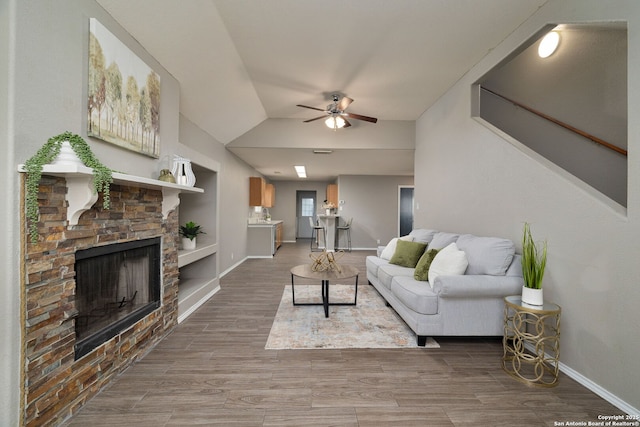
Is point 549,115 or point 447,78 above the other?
point 447,78

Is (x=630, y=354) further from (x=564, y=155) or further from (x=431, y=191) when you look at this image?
(x=431, y=191)

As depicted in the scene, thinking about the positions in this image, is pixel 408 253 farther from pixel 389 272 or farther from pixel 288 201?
pixel 288 201

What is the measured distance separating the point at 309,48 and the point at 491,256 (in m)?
2.74

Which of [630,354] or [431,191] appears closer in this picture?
[630,354]

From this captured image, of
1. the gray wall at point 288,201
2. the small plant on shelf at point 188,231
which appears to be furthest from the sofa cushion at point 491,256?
the gray wall at point 288,201

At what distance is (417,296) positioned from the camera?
2330mm

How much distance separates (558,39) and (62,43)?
438 centimetres

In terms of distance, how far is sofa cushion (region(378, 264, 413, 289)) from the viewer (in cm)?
304

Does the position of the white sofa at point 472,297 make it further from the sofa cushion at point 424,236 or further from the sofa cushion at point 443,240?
the sofa cushion at point 424,236

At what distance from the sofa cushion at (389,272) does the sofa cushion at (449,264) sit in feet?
1.44

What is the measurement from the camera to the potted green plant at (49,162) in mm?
1287

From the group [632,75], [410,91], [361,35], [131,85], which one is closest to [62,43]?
[131,85]

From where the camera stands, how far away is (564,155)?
9.25 feet

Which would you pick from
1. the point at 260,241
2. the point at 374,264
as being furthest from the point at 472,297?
the point at 260,241
